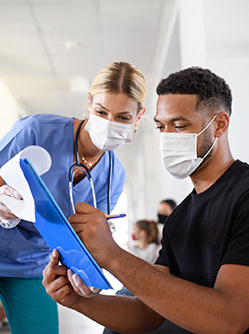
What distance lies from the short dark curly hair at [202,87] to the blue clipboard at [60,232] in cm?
58

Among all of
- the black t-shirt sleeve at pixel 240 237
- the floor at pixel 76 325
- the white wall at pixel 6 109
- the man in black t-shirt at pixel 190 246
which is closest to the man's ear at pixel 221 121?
the man in black t-shirt at pixel 190 246

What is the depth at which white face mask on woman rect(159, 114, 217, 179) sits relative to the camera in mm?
1027

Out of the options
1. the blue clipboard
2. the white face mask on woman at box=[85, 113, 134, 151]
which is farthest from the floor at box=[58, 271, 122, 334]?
the blue clipboard

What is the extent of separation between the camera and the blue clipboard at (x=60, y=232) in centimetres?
56

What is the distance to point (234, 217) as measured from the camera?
828 millimetres

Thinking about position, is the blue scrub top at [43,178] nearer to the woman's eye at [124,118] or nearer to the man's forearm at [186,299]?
Result: the woman's eye at [124,118]

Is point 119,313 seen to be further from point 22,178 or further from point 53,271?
point 22,178

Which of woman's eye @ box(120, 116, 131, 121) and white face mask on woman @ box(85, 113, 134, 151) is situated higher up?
woman's eye @ box(120, 116, 131, 121)

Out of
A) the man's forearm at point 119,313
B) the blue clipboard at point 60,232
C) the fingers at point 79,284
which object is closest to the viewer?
the blue clipboard at point 60,232

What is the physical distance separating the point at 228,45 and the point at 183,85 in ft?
4.45

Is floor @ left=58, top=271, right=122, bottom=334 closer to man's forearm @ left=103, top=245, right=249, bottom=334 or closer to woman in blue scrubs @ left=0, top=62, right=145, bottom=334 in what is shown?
woman in blue scrubs @ left=0, top=62, right=145, bottom=334

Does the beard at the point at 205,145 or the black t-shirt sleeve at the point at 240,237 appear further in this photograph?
the beard at the point at 205,145

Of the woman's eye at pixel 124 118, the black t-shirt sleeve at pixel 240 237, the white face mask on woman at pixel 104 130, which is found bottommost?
the black t-shirt sleeve at pixel 240 237

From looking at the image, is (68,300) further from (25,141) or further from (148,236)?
(148,236)
